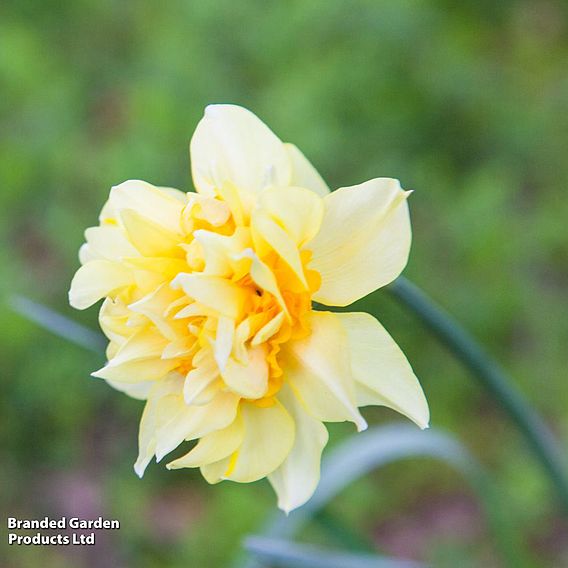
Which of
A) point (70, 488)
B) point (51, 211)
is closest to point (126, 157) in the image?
point (51, 211)

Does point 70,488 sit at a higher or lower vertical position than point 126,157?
lower

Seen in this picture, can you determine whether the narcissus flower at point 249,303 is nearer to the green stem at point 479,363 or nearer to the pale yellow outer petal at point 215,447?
the pale yellow outer petal at point 215,447

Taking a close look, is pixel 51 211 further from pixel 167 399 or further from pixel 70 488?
pixel 167 399

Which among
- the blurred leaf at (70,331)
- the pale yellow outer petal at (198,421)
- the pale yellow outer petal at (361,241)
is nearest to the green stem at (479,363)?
the pale yellow outer petal at (361,241)

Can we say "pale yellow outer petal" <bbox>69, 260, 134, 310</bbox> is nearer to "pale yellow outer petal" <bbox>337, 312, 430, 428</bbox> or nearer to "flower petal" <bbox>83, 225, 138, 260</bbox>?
"flower petal" <bbox>83, 225, 138, 260</bbox>

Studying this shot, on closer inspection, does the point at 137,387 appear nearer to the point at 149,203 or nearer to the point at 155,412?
the point at 155,412

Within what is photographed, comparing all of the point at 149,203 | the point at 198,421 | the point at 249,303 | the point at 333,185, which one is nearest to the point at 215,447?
the point at 198,421

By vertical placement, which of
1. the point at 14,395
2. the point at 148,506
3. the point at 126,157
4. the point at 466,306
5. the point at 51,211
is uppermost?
the point at 126,157
